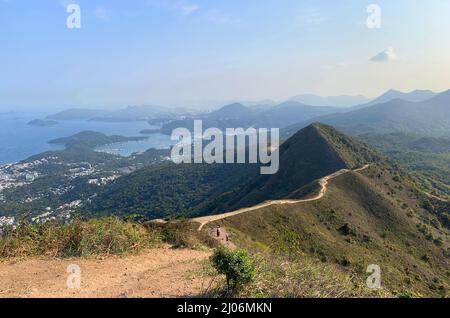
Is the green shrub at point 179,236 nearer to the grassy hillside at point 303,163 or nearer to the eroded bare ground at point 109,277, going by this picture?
the eroded bare ground at point 109,277

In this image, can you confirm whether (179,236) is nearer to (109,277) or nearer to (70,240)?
(70,240)

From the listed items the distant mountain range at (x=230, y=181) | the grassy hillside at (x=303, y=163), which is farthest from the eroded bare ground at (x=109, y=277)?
the distant mountain range at (x=230, y=181)

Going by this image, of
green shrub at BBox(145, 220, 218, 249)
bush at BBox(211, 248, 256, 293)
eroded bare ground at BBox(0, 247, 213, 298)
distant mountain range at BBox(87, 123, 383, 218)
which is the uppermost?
bush at BBox(211, 248, 256, 293)

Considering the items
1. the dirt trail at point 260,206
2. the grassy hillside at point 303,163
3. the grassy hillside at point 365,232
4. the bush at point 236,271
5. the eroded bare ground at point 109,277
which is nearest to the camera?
the bush at point 236,271

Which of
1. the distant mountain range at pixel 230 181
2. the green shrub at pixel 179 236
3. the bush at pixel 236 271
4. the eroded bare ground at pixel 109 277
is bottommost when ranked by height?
the distant mountain range at pixel 230 181

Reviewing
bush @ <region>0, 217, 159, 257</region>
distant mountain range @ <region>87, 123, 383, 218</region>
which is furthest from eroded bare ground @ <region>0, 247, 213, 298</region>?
distant mountain range @ <region>87, 123, 383, 218</region>

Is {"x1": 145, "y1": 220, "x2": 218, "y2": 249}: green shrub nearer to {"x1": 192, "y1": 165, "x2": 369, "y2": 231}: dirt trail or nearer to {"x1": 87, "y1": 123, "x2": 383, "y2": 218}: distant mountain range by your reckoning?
{"x1": 192, "y1": 165, "x2": 369, "y2": 231}: dirt trail

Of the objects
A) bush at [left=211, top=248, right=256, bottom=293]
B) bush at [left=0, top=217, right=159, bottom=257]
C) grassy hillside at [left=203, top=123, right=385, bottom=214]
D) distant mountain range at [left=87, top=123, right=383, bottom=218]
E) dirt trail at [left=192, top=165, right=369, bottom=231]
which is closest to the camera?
bush at [left=211, top=248, right=256, bottom=293]
